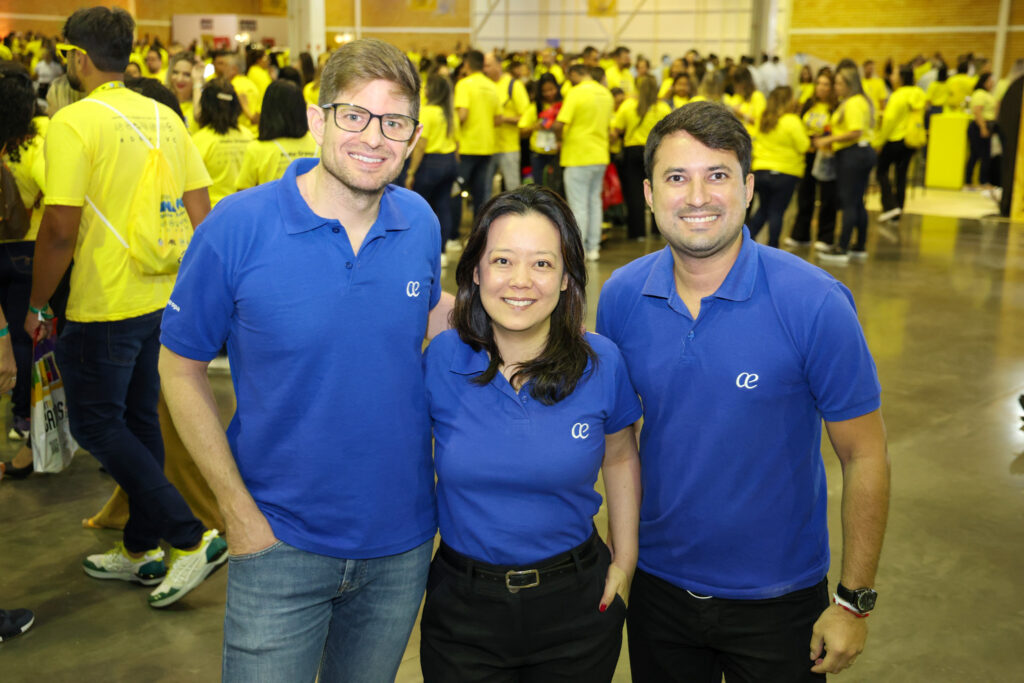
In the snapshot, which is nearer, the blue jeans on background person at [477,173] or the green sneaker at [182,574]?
the green sneaker at [182,574]

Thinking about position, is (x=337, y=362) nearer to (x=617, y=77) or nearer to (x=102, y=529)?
(x=102, y=529)

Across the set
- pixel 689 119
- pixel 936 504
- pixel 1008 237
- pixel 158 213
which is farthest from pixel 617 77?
pixel 689 119

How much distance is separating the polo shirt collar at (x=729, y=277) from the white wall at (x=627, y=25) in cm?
2324

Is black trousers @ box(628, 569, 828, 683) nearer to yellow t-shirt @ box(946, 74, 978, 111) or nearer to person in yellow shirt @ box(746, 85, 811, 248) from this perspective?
person in yellow shirt @ box(746, 85, 811, 248)

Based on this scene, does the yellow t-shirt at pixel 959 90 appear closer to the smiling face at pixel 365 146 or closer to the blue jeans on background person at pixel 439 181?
the blue jeans on background person at pixel 439 181

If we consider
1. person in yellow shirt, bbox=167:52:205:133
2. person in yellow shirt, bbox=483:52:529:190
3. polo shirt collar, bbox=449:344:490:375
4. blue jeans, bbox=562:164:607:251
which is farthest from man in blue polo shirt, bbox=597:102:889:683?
person in yellow shirt, bbox=483:52:529:190

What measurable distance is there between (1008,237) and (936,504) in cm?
782

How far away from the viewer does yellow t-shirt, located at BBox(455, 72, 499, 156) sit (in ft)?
29.6

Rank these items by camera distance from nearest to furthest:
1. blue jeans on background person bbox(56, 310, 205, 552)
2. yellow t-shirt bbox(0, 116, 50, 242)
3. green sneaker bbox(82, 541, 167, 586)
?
1. blue jeans on background person bbox(56, 310, 205, 552)
2. green sneaker bbox(82, 541, 167, 586)
3. yellow t-shirt bbox(0, 116, 50, 242)

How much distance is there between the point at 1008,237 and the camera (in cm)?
1070

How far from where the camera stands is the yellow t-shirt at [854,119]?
28.1ft

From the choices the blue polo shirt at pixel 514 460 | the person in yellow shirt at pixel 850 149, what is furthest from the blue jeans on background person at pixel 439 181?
the blue polo shirt at pixel 514 460

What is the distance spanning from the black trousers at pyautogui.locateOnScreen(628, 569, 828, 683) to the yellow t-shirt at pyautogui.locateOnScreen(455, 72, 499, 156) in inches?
298

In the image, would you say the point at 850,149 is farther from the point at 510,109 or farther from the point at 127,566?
the point at 127,566
